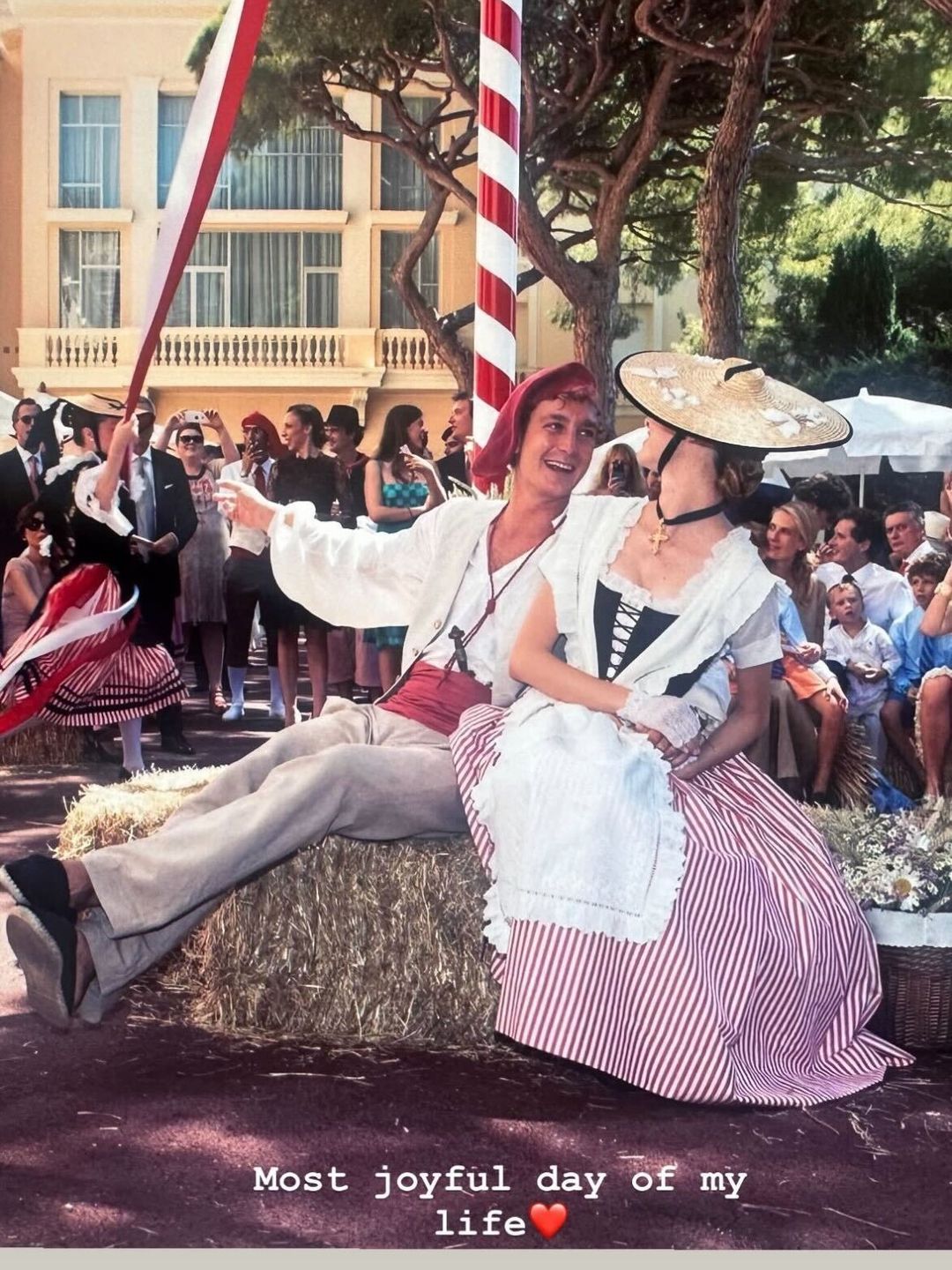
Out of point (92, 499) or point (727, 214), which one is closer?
point (92, 499)

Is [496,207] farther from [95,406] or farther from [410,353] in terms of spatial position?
[410,353]

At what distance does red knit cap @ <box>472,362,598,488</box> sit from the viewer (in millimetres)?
3455

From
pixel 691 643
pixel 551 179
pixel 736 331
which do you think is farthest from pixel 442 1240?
pixel 551 179

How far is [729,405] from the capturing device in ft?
10.8

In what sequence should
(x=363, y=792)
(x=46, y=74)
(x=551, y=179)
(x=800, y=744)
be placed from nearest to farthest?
1. (x=363, y=792)
2. (x=800, y=744)
3. (x=46, y=74)
4. (x=551, y=179)

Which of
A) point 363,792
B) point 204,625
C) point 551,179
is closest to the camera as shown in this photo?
point 363,792

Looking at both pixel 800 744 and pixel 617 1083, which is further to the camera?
pixel 800 744

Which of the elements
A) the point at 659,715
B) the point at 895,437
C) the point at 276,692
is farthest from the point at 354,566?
the point at 895,437

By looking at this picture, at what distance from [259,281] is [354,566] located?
292 inches

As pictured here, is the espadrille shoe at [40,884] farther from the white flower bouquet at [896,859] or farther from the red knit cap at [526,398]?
the white flower bouquet at [896,859]

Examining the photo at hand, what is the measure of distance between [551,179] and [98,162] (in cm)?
530

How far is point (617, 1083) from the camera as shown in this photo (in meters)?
3.14

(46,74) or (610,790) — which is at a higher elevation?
(46,74)

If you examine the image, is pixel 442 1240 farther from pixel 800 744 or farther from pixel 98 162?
pixel 98 162
